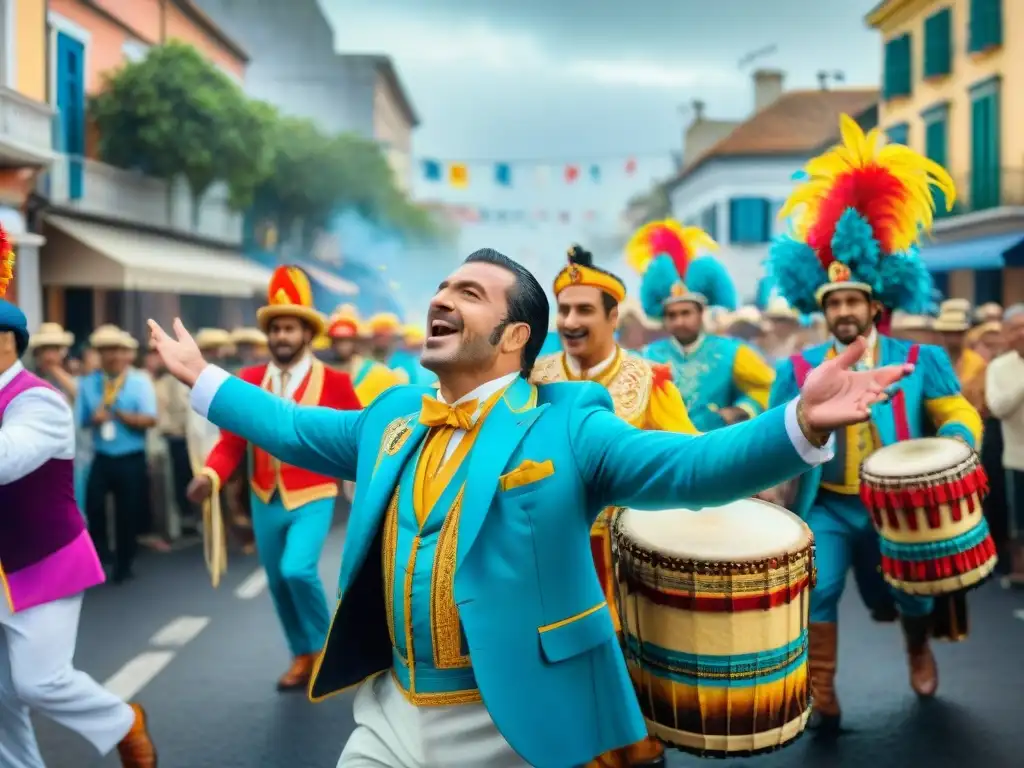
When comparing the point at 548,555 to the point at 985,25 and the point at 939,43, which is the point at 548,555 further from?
the point at 939,43

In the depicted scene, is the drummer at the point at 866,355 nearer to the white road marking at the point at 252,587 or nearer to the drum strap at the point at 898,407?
the drum strap at the point at 898,407

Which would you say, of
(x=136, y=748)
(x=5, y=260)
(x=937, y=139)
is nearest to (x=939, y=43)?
(x=937, y=139)

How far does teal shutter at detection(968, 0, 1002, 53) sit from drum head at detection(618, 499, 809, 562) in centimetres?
2446

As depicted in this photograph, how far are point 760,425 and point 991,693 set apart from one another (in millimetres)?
4493

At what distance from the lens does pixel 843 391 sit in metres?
2.59

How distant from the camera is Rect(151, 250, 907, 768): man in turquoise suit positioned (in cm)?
299

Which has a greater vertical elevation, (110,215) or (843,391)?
(110,215)

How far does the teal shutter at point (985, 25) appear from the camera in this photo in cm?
2527

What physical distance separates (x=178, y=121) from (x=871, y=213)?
2144cm

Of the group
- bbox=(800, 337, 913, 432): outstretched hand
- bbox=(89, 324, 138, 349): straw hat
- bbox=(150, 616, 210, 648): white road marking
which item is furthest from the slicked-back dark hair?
bbox=(89, 324, 138, 349): straw hat

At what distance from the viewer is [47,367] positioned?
10719mm

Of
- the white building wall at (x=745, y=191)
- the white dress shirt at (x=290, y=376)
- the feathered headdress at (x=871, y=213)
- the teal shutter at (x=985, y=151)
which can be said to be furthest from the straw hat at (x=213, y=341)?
the white building wall at (x=745, y=191)

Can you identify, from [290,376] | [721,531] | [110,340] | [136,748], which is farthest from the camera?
[110,340]

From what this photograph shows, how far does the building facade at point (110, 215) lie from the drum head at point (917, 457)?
16599mm
